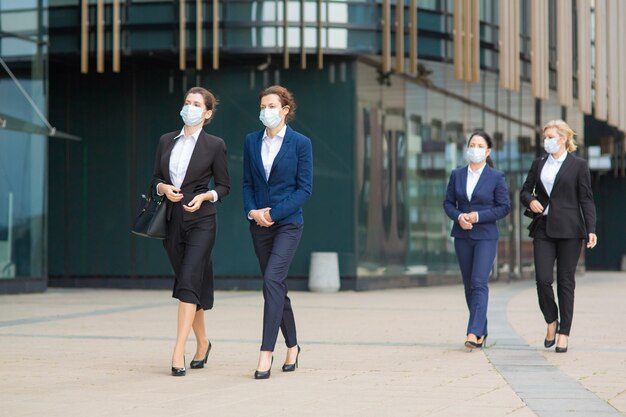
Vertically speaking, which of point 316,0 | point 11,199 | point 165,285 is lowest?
point 165,285

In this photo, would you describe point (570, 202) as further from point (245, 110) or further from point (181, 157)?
point (245, 110)

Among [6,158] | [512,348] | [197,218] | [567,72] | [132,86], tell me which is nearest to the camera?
[197,218]

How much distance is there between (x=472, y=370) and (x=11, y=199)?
13.3 metres

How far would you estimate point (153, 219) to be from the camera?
8.07 metres

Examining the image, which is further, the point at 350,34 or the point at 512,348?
the point at 350,34

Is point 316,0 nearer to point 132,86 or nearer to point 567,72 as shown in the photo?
point 132,86

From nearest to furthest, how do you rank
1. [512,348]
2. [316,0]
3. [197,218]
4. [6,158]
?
1. [197,218]
2. [512,348]
3. [6,158]
4. [316,0]

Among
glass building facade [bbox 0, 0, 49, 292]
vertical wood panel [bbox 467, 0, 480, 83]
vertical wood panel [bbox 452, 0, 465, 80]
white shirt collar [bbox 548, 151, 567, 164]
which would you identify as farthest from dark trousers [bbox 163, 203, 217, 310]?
vertical wood panel [bbox 467, 0, 480, 83]

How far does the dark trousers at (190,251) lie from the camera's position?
805 cm

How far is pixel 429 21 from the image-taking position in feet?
75.3

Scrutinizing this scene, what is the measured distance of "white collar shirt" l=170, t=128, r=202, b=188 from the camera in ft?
27.0

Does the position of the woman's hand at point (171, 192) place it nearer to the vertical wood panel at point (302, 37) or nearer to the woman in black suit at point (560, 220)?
the woman in black suit at point (560, 220)

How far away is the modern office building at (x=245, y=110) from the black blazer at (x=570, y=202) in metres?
11.4

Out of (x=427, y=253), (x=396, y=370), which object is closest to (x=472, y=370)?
(x=396, y=370)
